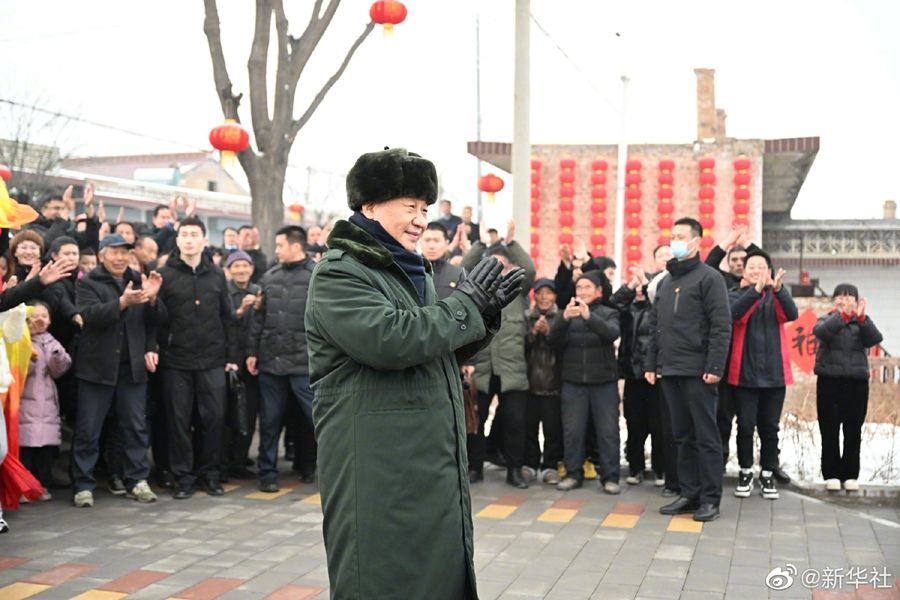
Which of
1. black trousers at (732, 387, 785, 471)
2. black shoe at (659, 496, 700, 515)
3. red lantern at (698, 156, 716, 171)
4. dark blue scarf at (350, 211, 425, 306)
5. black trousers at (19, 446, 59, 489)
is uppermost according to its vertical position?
red lantern at (698, 156, 716, 171)

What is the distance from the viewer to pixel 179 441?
314 inches

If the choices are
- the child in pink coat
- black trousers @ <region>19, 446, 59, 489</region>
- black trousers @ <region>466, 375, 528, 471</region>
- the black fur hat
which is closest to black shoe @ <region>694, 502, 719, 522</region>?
black trousers @ <region>466, 375, 528, 471</region>

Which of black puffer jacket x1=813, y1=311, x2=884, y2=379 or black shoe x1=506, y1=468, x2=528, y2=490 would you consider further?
black shoe x1=506, y1=468, x2=528, y2=490

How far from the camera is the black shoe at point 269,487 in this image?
26.4ft

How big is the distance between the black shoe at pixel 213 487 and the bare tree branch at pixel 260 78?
560cm

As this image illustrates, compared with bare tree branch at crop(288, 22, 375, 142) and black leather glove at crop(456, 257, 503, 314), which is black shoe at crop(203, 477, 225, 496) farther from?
bare tree branch at crop(288, 22, 375, 142)

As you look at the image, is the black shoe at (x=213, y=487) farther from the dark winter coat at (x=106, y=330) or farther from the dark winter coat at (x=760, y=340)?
the dark winter coat at (x=760, y=340)

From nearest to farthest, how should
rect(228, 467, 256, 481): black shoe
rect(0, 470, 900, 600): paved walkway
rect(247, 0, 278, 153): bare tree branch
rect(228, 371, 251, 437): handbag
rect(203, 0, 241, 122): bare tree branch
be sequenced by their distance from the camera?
rect(0, 470, 900, 600): paved walkway, rect(228, 371, 251, 437): handbag, rect(228, 467, 256, 481): black shoe, rect(203, 0, 241, 122): bare tree branch, rect(247, 0, 278, 153): bare tree branch

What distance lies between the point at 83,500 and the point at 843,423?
237 inches

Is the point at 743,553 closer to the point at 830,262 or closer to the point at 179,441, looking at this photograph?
the point at 179,441

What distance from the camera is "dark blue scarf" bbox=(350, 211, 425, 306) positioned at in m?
3.21

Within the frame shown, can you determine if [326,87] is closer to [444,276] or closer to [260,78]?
[260,78]

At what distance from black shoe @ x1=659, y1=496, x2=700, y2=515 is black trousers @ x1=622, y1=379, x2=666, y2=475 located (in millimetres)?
1087

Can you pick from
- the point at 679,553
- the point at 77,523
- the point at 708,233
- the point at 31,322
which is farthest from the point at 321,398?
the point at 708,233
